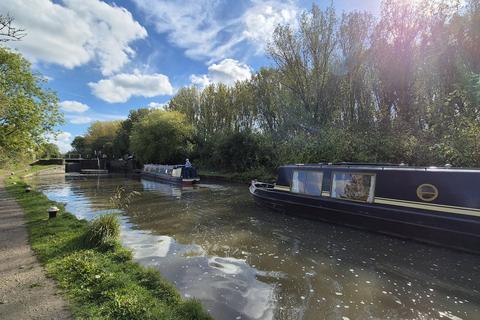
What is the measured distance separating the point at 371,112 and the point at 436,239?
49.6 feet

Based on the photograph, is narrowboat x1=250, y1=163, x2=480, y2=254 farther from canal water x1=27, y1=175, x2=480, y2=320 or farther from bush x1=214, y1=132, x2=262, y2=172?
bush x1=214, y1=132, x2=262, y2=172

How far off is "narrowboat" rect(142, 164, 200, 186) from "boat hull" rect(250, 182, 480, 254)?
1262 centimetres

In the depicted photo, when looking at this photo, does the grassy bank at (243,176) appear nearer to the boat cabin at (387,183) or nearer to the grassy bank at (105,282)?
the boat cabin at (387,183)

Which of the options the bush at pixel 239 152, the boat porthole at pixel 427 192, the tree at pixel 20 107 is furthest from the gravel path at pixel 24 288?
the bush at pixel 239 152

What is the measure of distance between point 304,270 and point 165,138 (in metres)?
33.1

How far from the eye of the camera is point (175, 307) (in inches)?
161

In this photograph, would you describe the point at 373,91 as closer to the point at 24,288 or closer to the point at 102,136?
the point at 24,288

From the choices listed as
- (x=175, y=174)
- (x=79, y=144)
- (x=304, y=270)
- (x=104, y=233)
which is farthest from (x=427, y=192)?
(x=79, y=144)

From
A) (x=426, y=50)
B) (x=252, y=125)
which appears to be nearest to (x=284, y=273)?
(x=426, y=50)

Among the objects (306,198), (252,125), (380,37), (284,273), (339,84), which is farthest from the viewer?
(252,125)

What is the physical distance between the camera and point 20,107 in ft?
35.8

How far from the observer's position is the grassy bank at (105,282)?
3.86 m

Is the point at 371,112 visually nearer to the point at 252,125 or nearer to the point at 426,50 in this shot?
the point at 426,50

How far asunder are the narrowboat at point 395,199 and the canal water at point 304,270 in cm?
33
